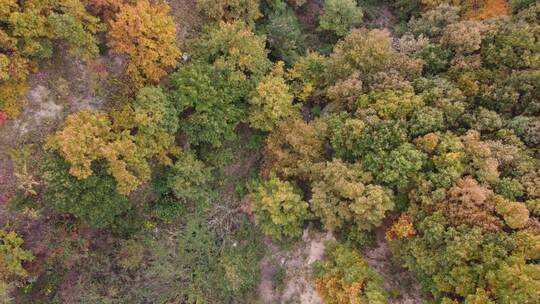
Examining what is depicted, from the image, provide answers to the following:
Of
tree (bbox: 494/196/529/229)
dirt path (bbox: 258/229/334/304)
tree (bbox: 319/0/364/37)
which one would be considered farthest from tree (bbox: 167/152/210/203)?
tree (bbox: 494/196/529/229)

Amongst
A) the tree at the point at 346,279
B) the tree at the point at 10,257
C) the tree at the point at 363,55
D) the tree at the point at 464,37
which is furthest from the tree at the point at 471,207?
the tree at the point at 10,257

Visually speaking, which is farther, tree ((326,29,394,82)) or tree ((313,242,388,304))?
tree ((326,29,394,82))

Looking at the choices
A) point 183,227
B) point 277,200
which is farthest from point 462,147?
point 183,227

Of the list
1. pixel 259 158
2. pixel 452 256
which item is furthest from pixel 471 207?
pixel 259 158

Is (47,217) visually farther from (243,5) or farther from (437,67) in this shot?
(437,67)

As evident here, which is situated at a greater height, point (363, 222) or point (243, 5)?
point (243, 5)

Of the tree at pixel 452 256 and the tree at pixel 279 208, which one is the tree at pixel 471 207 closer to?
the tree at pixel 452 256

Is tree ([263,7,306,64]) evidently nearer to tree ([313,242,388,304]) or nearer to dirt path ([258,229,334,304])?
dirt path ([258,229,334,304])

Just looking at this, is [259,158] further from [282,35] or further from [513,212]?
[513,212]
